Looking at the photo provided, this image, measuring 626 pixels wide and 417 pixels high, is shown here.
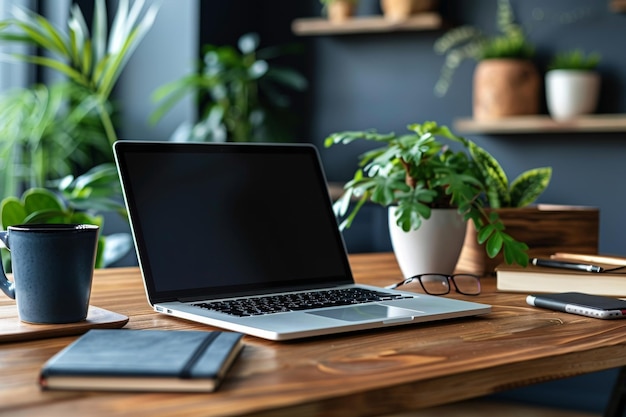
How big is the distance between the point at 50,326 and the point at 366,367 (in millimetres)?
344

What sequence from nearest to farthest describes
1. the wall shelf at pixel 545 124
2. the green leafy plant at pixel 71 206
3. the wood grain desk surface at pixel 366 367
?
the wood grain desk surface at pixel 366 367, the green leafy plant at pixel 71 206, the wall shelf at pixel 545 124

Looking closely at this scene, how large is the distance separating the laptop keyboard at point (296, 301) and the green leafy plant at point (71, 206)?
618 millimetres

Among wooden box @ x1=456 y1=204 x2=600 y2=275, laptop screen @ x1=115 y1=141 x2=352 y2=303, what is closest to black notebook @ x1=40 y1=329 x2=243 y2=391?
laptop screen @ x1=115 y1=141 x2=352 y2=303

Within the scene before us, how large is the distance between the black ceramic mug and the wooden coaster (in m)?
0.01

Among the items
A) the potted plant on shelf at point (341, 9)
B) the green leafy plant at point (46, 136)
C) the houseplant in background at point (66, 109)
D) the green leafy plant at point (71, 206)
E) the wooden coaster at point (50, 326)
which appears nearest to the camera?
the wooden coaster at point (50, 326)

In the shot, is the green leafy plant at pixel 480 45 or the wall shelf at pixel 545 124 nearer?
the wall shelf at pixel 545 124

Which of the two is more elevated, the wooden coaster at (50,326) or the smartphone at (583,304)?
the wooden coaster at (50,326)

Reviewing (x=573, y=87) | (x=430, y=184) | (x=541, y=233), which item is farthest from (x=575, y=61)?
(x=430, y=184)

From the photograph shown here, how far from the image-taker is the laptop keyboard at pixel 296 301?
3.22ft

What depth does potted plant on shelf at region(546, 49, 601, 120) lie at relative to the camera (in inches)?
117

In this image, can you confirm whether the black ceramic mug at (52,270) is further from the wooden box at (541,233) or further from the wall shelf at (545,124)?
the wall shelf at (545,124)

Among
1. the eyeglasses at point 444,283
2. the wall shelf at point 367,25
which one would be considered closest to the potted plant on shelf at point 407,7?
the wall shelf at point 367,25

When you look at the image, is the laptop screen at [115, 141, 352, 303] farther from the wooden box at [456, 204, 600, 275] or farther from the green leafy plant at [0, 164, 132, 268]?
the green leafy plant at [0, 164, 132, 268]

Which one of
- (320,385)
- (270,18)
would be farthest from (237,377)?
(270,18)
